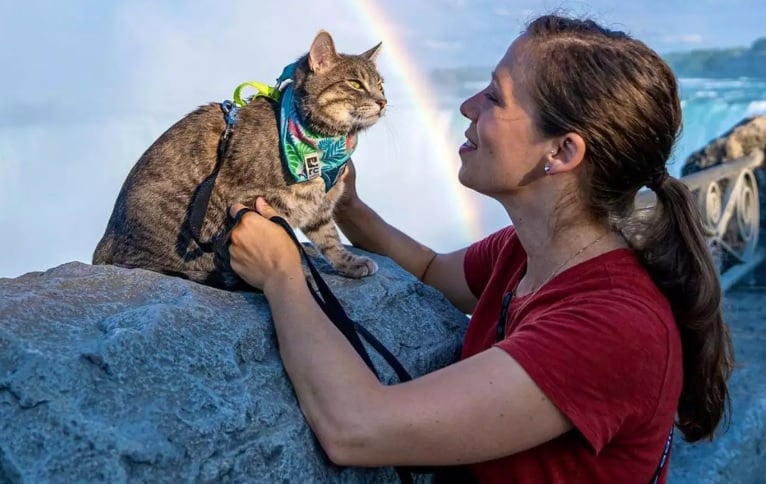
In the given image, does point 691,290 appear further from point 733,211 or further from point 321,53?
point 733,211

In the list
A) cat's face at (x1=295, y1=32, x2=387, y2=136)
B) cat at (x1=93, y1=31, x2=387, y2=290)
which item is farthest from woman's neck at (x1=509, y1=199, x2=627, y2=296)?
cat's face at (x1=295, y1=32, x2=387, y2=136)

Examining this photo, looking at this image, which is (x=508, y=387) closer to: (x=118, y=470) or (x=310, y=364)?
(x=310, y=364)

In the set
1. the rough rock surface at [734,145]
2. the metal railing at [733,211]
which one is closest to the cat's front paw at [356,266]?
the metal railing at [733,211]

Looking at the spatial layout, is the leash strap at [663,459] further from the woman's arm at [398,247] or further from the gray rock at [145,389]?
the woman's arm at [398,247]

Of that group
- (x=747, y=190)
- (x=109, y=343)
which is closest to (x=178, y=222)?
(x=109, y=343)

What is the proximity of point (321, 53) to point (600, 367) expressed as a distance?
1.56m

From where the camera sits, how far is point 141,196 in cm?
229

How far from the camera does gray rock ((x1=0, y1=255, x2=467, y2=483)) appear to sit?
3.52 ft

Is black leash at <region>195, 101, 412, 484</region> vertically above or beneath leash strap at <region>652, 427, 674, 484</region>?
above

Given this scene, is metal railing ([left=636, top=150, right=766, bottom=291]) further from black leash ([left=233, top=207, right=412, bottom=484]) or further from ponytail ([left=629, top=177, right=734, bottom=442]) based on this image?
black leash ([left=233, top=207, right=412, bottom=484])

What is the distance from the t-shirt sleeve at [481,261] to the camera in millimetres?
2004

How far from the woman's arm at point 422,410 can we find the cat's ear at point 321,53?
4.46 ft

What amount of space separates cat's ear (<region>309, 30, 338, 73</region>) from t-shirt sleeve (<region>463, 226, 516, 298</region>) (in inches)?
32.8

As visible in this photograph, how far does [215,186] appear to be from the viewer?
2.20 metres
